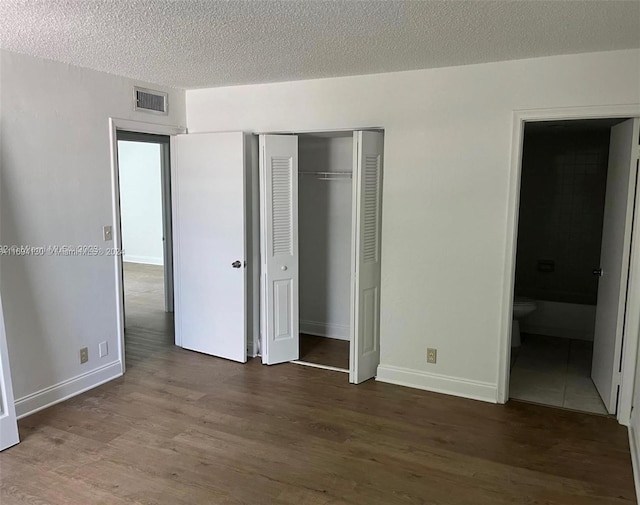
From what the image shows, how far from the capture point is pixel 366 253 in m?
4.01

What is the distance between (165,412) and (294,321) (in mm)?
1444

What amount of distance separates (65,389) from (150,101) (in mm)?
2431

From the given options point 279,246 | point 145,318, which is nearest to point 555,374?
point 279,246

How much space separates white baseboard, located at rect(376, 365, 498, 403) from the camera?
3760mm

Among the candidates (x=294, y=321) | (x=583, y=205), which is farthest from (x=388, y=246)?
(x=583, y=205)

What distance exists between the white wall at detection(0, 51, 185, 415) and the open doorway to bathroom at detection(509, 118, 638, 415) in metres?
3.35

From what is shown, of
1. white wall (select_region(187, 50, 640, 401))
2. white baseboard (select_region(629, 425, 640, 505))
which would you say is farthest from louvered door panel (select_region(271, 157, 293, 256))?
white baseboard (select_region(629, 425, 640, 505))

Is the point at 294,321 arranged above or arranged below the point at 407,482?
above

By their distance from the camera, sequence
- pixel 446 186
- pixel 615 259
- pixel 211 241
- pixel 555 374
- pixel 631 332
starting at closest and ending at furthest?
pixel 631 332 → pixel 615 259 → pixel 446 186 → pixel 555 374 → pixel 211 241

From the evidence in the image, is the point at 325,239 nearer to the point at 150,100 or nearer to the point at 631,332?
the point at 150,100

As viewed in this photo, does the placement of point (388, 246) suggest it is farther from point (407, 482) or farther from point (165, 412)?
point (165, 412)

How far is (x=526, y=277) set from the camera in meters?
6.08

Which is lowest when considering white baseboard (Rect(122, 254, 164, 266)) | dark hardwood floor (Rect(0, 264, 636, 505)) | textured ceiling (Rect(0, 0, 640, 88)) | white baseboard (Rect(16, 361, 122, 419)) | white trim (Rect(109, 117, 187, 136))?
dark hardwood floor (Rect(0, 264, 636, 505))

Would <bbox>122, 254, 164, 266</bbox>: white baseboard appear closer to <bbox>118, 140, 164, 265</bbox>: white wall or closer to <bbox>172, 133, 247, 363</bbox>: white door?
<bbox>118, 140, 164, 265</bbox>: white wall
